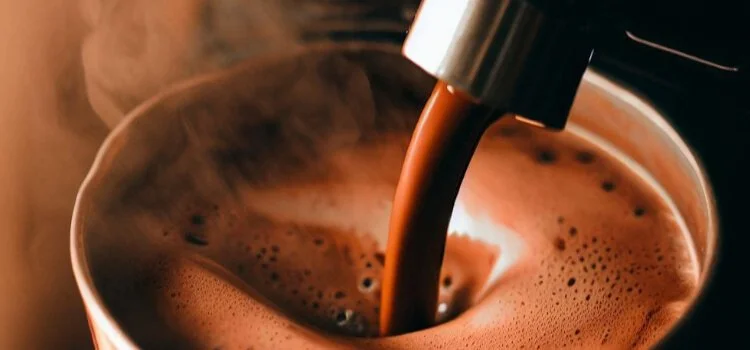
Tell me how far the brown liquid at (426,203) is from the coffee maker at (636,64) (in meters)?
0.06

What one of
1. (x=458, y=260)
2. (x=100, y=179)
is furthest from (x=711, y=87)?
(x=100, y=179)

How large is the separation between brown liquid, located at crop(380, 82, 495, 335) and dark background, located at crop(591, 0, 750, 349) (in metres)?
0.15

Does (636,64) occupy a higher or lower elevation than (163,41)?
higher

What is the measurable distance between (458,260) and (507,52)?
255 millimetres

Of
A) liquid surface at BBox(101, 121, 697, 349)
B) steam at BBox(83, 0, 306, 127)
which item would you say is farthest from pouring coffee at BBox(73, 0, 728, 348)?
steam at BBox(83, 0, 306, 127)

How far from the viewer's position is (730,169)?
1.67 ft

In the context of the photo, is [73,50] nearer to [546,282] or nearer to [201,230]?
[201,230]

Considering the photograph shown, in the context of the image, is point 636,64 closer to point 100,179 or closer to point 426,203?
point 426,203

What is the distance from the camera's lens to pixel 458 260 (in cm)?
61

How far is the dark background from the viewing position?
1.47 ft

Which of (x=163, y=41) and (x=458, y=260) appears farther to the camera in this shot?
(x=163, y=41)

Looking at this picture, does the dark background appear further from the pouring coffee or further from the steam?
the steam

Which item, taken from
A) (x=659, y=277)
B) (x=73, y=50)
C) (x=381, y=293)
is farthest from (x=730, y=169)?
(x=73, y=50)

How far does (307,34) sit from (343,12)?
38mm
